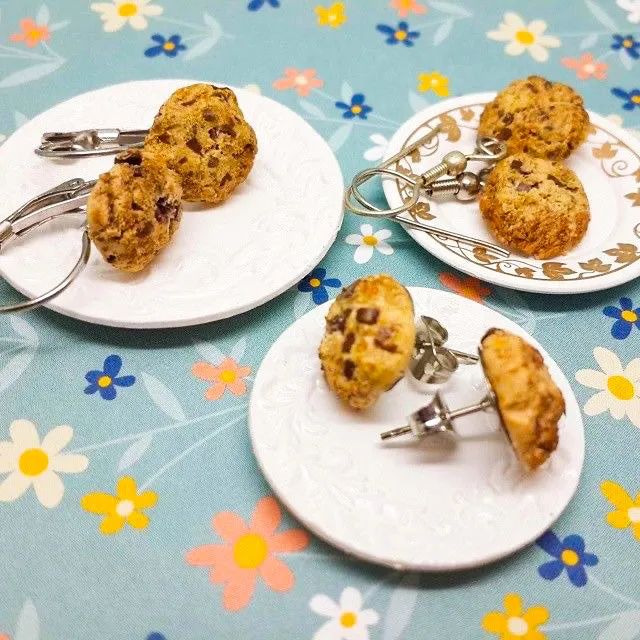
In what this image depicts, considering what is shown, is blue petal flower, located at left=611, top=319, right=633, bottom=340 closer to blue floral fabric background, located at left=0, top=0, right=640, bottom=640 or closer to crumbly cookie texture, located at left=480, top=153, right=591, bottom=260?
blue floral fabric background, located at left=0, top=0, right=640, bottom=640

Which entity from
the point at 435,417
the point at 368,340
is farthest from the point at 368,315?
the point at 435,417

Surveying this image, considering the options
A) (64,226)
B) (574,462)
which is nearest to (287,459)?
(574,462)

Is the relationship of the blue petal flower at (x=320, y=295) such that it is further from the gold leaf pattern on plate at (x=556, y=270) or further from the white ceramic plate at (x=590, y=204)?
the gold leaf pattern on plate at (x=556, y=270)

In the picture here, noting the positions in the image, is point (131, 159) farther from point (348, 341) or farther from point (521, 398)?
point (521, 398)

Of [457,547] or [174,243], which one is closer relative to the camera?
[457,547]

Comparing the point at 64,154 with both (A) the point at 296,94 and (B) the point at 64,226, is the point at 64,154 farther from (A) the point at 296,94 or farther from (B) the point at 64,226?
(A) the point at 296,94

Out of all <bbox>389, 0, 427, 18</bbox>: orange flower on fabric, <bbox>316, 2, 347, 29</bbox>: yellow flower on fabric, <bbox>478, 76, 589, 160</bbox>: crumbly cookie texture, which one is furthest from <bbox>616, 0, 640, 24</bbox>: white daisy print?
<bbox>316, 2, 347, 29</bbox>: yellow flower on fabric
